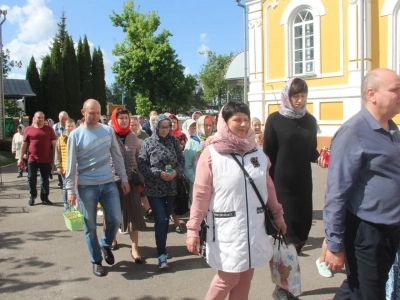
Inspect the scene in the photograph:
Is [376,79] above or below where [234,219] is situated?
above

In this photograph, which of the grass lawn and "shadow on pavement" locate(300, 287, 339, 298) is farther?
the grass lawn

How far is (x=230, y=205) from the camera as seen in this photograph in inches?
117

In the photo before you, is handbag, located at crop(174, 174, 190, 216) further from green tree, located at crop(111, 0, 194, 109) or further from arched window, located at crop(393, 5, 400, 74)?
green tree, located at crop(111, 0, 194, 109)

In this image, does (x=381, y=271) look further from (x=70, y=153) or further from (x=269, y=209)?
(x=70, y=153)

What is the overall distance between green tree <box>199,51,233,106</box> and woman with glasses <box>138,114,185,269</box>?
42.1 m

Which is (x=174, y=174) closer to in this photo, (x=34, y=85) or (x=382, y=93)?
(x=382, y=93)

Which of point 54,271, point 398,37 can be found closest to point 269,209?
point 54,271

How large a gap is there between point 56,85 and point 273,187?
30553 mm

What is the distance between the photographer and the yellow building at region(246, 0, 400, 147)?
14477 millimetres

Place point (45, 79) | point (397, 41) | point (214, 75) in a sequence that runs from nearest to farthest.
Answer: point (397, 41), point (45, 79), point (214, 75)

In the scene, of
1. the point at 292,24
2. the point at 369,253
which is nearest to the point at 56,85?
the point at 292,24

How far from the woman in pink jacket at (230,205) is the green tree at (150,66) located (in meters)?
35.9

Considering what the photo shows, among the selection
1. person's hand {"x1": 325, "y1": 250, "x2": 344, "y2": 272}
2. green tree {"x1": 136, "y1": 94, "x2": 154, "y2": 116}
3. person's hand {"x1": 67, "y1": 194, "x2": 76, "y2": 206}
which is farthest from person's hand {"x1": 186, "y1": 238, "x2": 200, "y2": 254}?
green tree {"x1": 136, "y1": 94, "x2": 154, "y2": 116}

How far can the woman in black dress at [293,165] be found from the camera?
409 cm
